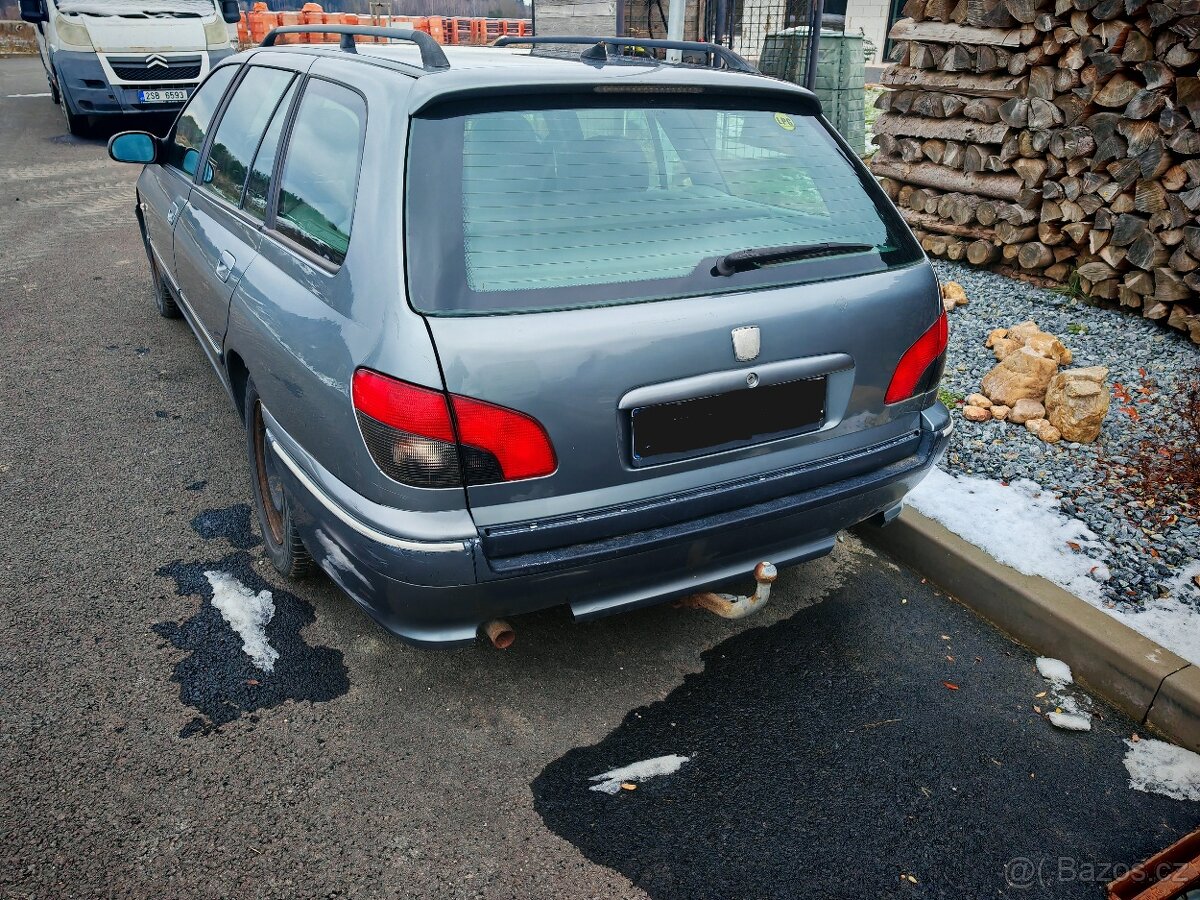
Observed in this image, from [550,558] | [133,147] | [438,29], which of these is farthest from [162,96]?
[438,29]

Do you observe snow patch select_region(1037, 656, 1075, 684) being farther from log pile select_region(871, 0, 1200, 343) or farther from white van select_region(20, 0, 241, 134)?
white van select_region(20, 0, 241, 134)

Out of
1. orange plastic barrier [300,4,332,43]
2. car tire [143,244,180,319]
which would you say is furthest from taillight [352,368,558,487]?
orange plastic barrier [300,4,332,43]

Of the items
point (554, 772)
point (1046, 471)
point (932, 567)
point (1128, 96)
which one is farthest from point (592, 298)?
point (1128, 96)

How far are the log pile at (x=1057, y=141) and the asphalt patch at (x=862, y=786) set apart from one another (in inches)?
133

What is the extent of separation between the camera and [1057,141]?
568 cm

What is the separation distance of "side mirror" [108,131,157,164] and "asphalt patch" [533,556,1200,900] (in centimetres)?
393

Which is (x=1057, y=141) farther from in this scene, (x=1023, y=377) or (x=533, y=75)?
(x=533, y=75)

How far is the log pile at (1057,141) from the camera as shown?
16.6 feet

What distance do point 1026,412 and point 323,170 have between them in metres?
3.40

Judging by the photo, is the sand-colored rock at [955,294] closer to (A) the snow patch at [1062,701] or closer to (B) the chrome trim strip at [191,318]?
(A) the snow patch at [1062,701]

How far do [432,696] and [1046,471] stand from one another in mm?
2821

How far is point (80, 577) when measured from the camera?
3.29 meters

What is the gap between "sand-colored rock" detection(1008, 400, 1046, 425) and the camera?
14.3 feet

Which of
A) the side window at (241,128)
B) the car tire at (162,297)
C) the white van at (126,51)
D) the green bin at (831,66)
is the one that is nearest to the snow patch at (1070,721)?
the side window at (241,128)
